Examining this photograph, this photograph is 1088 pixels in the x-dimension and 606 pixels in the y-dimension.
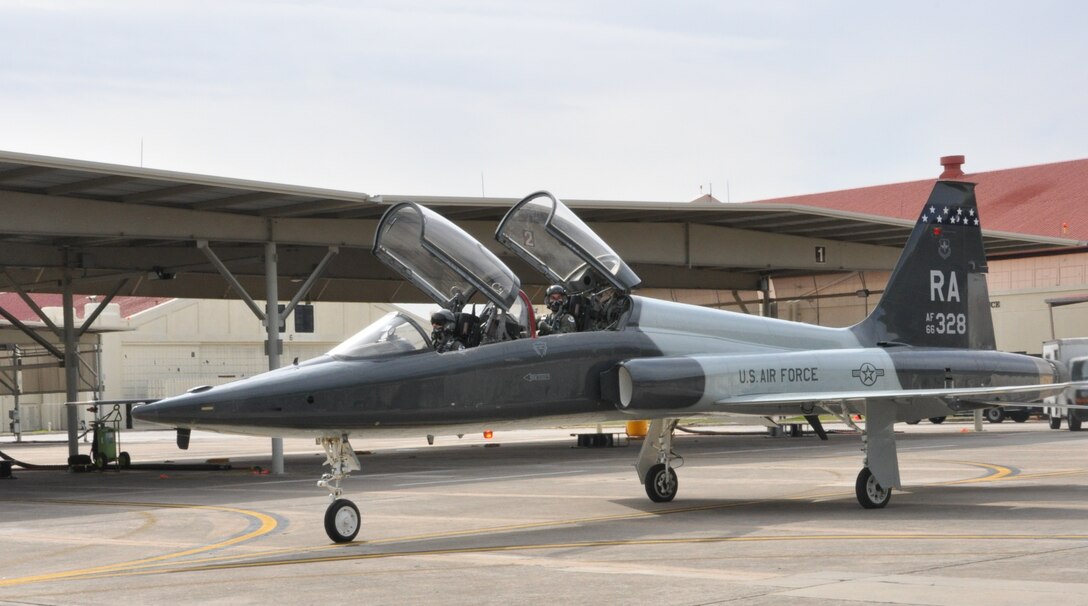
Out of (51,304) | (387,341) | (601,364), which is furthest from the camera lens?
(51,304)

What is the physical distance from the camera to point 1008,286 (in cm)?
5062

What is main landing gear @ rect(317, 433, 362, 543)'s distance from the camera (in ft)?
41.6

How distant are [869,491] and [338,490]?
6.03 metres

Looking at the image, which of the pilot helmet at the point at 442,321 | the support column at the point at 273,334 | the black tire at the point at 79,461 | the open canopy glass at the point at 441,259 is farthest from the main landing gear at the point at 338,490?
the black tire at the point at 79,461

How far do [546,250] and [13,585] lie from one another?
6.95m

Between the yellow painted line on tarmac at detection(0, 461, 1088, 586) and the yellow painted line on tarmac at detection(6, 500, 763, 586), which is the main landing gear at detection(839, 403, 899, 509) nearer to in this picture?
the yellow painted line on tarmac at detection(6, 500, 763, 586)

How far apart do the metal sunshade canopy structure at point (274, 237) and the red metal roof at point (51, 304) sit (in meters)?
26.4

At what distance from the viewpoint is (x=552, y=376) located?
13734 mm

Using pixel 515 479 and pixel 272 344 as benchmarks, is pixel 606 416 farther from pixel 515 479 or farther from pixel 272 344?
pixel 272 344

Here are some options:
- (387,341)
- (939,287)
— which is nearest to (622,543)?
(387,341)

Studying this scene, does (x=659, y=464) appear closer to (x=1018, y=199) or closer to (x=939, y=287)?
(x=939, y=287)

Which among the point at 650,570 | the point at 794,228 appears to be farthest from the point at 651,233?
the point at 650,570

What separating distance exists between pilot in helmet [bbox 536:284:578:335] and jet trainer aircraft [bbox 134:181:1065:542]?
0.10m

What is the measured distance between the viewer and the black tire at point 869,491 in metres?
14.4
